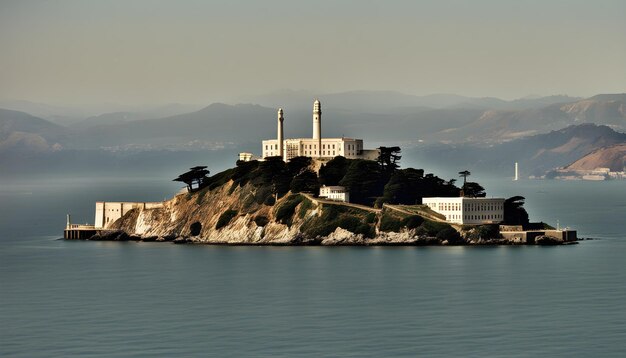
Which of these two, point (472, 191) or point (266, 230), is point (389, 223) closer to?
point (472, 191)

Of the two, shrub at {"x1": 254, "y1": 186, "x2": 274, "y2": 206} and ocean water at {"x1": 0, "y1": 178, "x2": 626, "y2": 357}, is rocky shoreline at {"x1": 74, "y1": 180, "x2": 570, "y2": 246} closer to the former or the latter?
shrub at {"x1": 254, "y1": 186, "x2": 274, "y2": 206}

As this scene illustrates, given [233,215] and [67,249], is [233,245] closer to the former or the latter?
[233,215]

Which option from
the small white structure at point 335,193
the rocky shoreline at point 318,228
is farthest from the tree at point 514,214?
the small white structure at point 335,193

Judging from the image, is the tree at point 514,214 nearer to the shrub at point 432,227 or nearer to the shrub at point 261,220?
the shrub at point 432,227

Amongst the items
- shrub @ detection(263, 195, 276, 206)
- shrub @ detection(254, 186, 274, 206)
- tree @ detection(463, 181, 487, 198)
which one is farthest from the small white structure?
tree @ detection(463, 181, 487, 198)

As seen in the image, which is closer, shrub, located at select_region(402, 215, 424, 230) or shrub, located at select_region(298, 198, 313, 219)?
shrub, located at select_region(402, 215, 424, 230)

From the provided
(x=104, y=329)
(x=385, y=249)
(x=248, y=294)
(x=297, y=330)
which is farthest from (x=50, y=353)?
(x=385, y=249)

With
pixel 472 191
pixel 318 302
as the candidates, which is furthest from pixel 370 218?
pixel 318 302
